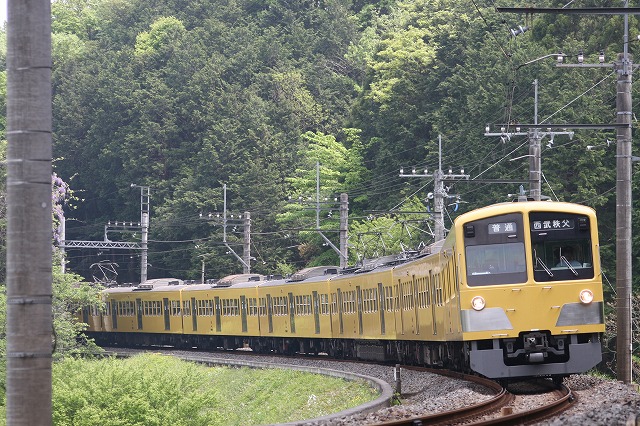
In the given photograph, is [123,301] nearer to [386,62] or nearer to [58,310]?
[58,310]

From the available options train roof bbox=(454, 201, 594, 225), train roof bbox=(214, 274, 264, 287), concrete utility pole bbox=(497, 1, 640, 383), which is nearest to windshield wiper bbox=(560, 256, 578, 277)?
train roof bbox=(454, 201, 594, 225)

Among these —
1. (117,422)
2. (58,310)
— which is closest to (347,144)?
(58,310)

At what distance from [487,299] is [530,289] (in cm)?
58

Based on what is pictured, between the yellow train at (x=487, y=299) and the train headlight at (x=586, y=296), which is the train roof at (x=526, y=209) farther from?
the train headlight at (x=586, y=296)

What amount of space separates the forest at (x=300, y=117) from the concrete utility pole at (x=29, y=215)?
38765mm

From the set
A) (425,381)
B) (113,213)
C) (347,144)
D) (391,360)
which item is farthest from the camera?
(113,213)

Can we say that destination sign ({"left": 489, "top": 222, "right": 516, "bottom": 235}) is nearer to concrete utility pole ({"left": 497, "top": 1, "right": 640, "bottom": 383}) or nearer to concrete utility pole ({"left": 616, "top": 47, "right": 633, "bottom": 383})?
concrete utility pole ({"left": 497, "top": 1, "right": 640, "bottom": 383})

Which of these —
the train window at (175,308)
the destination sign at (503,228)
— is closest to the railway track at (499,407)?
the destination sign at (503,228)

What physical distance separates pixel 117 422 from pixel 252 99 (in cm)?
5792

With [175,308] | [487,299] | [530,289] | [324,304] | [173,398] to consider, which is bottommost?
[173,398]

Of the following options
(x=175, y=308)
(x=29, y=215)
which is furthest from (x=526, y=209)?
(x=175, y=308)

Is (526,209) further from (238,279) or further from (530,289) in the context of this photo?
(238,279)

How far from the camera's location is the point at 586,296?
17031 millimetres

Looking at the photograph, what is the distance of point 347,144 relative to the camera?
7631 centimetres
